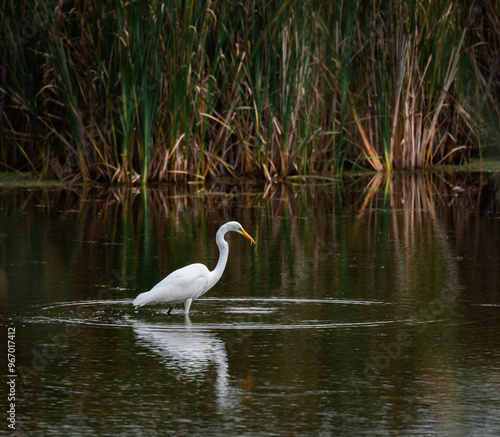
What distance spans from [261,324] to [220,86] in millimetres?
8803

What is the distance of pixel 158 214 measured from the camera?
12.2m

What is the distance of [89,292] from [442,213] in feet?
18.0

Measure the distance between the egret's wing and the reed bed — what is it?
22.3 ft

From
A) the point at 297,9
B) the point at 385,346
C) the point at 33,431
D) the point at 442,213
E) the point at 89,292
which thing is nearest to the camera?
the point at 33,431

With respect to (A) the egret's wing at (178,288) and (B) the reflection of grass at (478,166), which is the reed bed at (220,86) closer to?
(B) the reflection of grass at (478,166)

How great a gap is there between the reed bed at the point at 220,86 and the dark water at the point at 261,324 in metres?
2.04

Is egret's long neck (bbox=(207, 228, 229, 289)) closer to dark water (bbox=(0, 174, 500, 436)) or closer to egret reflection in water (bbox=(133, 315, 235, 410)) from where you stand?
dark water (bbox=(0, 174, 500, 436))

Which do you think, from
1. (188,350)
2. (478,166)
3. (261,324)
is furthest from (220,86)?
(188,350)

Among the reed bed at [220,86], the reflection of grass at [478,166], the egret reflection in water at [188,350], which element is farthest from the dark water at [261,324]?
the reflection of grass at [478,166]

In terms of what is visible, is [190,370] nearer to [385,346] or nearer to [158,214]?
[385,346]

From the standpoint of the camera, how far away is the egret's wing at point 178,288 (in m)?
6.91

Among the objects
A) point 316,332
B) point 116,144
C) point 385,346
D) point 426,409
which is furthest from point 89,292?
point 116,144

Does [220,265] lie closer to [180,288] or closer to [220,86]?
[180,288]

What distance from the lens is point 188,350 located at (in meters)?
6.09
